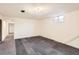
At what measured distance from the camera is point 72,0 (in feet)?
7.02

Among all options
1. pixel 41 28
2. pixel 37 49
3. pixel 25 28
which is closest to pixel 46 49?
pixel 37 49

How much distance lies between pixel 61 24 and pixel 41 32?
13.2ft

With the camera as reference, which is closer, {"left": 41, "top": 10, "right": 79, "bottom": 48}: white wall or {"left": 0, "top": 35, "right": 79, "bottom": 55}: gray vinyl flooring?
{"left": 0, "top": 35, "right": 79, "bottom": 55}: gray vinyl flooring

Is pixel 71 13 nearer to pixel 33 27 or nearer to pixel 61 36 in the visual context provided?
pixel 61 36

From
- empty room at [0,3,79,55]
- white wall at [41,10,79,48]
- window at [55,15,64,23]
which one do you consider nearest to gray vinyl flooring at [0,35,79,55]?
empty room at [0,3,79,55]

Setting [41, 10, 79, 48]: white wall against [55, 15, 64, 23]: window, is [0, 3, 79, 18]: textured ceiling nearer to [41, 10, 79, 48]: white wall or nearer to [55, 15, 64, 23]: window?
[41, 10, 79, 48]: white wall

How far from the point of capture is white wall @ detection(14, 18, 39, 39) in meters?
8.06

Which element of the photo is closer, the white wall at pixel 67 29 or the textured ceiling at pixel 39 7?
the textured ceiling at pixel 39 7

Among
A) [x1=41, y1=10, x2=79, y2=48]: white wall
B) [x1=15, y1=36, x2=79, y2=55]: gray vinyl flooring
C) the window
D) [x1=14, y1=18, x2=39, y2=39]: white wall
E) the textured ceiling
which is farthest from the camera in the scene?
[x1=14, y1=18, x2=39, y2=39]: white wall

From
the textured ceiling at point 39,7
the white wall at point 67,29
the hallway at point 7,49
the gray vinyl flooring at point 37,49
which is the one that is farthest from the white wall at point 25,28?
the textured ceiling at point 39,7

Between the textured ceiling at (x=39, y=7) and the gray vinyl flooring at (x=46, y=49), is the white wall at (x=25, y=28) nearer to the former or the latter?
the gray vinyl flooring at (x=46, y=49)

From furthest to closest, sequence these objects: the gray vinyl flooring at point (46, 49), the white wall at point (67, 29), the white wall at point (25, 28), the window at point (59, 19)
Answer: the white wall at point (25, 28)
the window at point (59, 19)
the white wall at point (67, 29)
the gray vinyl flooring at point (46, 49)

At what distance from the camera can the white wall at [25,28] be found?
806cm

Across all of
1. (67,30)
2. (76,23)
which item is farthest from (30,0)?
(67,30)
